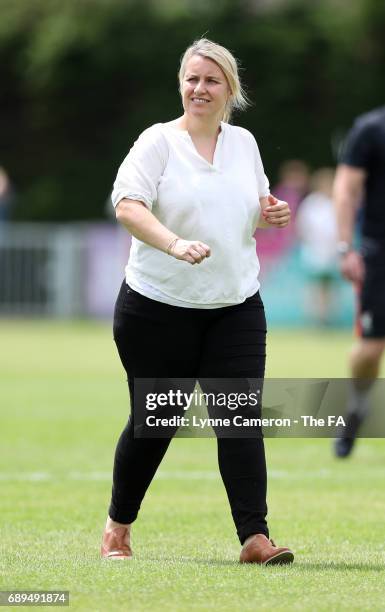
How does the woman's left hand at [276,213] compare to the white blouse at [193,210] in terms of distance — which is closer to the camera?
the white blouse at [193,210]

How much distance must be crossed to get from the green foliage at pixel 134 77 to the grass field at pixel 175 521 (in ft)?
75.5

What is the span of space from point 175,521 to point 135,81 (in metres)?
31.7

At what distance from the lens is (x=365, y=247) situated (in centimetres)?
1016

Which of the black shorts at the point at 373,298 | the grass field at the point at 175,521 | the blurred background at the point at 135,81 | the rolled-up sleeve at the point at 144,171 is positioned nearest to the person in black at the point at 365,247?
the black shorts at the point at 373,298

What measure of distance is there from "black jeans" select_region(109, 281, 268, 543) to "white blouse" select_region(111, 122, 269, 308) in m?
0.07

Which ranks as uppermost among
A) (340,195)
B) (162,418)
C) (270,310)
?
(340,195)

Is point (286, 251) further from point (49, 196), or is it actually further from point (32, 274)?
point (49, 196)

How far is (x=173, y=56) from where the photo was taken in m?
37.9

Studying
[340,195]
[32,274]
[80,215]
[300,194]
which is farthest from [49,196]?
[340,195]

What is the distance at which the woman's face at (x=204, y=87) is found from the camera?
6371mm

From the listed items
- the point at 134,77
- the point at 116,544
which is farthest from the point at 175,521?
the point at 134,77

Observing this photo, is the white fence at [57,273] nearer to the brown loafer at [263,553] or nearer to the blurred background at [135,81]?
the blurred background at [135,81]

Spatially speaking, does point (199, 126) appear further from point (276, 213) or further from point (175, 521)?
point (175, 521)

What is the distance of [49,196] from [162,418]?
30.8 m
